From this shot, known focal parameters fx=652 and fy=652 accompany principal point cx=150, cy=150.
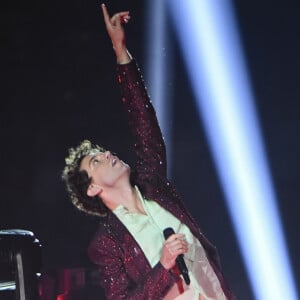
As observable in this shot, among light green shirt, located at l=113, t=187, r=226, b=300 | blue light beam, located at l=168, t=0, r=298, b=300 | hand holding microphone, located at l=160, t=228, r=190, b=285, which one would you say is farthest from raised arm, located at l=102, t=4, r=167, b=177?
blue light beam, located at l=168, t=0, r=298, b=300

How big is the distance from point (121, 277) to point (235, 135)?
142 cm

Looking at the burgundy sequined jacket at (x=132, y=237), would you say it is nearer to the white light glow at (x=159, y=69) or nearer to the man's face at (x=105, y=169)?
the man's face at (x=105, y=169)

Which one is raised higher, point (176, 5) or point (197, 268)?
point (176, 5)

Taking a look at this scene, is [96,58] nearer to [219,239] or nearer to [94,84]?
[94,84]

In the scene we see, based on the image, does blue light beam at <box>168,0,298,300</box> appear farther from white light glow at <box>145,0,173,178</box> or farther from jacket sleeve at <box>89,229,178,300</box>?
jacket sleeve at <box>89,229,178,300</box>

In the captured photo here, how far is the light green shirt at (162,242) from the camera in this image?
190cm

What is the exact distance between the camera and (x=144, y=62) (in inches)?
132

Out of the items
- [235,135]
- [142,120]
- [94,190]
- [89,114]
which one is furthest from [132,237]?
[89,114]

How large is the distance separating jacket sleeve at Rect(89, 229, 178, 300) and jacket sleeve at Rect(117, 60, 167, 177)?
29cm

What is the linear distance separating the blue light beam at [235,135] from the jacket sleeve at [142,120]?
3.73 ft

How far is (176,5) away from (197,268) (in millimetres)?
1715

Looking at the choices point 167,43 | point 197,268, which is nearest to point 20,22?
point 167,43

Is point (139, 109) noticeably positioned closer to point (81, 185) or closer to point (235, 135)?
point (81, 185)

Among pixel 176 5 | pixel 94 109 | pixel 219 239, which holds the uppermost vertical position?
pixel 176 5
